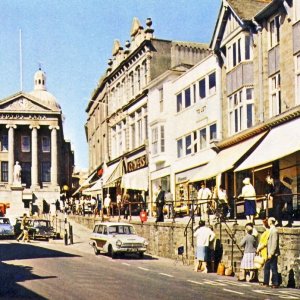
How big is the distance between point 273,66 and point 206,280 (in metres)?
12.6

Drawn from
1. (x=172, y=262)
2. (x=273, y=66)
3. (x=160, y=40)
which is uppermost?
(x=160, y=40)

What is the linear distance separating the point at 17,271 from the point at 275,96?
1388 cm

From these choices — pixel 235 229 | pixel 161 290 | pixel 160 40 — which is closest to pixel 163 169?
pixel 160 40

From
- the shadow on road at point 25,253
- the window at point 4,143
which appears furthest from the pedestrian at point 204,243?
the window at point 4,143

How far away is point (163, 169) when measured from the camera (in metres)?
44.0

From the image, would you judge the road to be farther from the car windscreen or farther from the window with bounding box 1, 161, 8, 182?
the window with bounding box 1, 161, 8, 182

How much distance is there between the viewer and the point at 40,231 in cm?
4059

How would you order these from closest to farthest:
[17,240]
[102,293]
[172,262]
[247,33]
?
[102,293] < [172,262] < [247,33] < [17,240]

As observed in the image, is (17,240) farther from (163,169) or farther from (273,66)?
(273,66)

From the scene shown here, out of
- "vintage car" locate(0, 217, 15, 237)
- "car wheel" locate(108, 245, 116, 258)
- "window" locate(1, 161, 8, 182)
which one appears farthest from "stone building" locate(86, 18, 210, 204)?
"window" locate(1, 161, 8, 182)

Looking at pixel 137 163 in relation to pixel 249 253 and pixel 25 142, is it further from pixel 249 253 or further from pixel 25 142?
pixel 25 142

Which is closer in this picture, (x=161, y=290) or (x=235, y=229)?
(x=161, y=290)

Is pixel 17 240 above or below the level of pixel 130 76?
below

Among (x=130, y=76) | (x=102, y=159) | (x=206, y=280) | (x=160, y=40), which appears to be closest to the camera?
(x=206, y=280)
